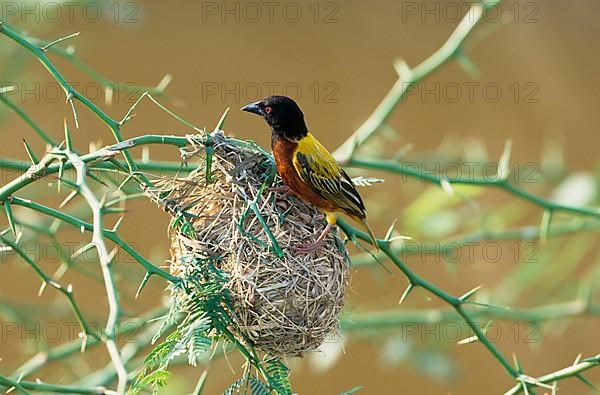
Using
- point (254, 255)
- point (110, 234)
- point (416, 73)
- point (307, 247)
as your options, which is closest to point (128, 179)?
point (110, 234)

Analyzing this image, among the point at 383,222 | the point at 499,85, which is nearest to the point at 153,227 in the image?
the point at 383,222

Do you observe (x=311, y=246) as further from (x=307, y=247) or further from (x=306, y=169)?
(x=306, y=169)

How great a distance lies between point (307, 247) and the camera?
2479 millimetres

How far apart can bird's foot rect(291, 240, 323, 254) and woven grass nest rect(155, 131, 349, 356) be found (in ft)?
0.04

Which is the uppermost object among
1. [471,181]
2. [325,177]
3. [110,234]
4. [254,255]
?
[471,181]

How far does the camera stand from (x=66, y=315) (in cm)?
529

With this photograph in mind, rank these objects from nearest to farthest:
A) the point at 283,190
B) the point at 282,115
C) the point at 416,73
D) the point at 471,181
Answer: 1. the point at 283,190
2. the point at 282,115
3. the point at 471,181
4. the point at 416,73

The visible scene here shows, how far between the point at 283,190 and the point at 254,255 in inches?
9.3

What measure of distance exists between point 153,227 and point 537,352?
3.33 metres

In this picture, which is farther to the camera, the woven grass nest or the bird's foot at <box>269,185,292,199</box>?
the bird's foot at <box>269,185,292,199</box>

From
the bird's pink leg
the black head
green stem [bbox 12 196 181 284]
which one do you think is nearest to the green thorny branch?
green stem [bbox 12 196 181 284]

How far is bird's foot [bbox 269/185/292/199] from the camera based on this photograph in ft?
8.40

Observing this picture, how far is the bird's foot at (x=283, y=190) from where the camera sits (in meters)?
2.56

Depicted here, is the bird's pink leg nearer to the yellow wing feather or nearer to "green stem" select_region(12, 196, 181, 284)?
the yellow wing feather
